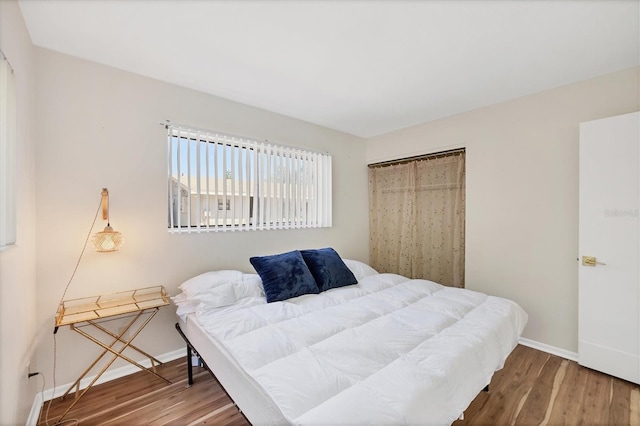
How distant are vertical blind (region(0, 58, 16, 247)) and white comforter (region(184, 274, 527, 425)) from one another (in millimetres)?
1173

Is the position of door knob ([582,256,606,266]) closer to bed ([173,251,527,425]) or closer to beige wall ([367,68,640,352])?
beige wall ([367,68,640,352])

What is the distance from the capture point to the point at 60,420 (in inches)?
68.8

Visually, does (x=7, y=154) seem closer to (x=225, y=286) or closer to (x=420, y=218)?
(x=225, y=286)

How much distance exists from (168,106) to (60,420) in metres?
2.51

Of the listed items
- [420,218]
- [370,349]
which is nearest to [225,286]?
[370,349]

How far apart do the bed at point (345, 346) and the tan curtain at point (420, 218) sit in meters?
1.03

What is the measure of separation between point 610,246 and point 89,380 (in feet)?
14.5

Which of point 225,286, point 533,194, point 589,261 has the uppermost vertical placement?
point 533,194

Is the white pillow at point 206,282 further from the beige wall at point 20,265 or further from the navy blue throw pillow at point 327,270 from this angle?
the beige wall at point 20,265

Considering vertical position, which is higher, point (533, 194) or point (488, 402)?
point (533, 194)

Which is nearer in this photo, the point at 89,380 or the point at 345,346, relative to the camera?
the point at 345,346

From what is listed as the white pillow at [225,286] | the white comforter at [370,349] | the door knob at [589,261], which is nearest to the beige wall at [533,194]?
the door knob at [589,261]

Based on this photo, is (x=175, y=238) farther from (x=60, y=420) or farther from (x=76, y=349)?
(x=60, y=420)

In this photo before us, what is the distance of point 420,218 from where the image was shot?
3727mm
